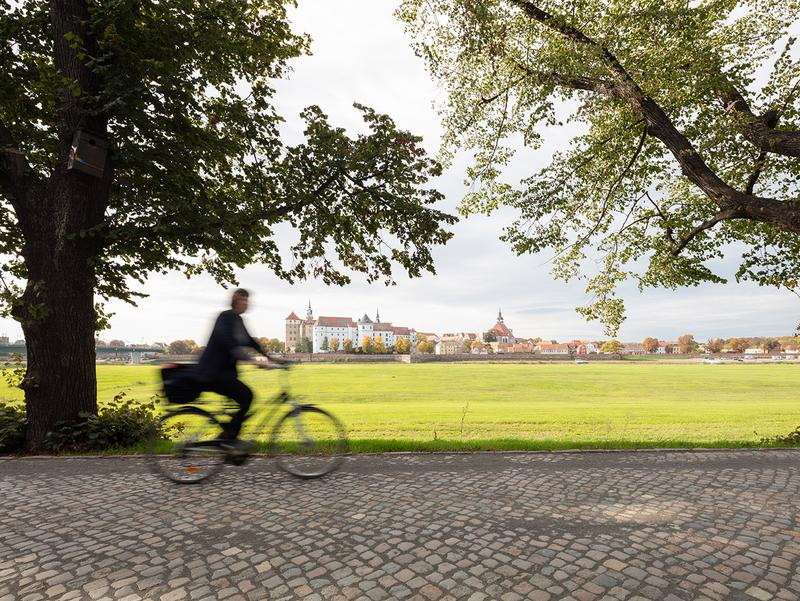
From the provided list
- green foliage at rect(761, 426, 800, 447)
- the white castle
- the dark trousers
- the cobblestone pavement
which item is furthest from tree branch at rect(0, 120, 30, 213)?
the white castle

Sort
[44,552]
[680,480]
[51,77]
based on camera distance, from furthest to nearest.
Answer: [51,77]
[680,480]
[44,552]

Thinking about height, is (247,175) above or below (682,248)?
above

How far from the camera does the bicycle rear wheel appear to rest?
214 inches

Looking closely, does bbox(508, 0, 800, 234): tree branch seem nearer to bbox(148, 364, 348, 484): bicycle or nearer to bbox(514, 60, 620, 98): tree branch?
bbox(514, 60, 620, 98): tree branch

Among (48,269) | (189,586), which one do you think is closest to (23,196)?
(48,269)

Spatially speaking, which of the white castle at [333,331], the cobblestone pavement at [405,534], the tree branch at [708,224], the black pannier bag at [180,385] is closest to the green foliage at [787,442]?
the cobblestone pavement at [405,534]

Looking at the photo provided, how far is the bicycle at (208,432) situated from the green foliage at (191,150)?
3.32 meters

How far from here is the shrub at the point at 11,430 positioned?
739 centimetres

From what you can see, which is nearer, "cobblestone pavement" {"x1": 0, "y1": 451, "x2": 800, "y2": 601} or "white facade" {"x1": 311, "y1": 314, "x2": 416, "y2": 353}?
"cobblestone pavement" {"x1": 0, "y1": 451, "x2": 800, "y2": 601}

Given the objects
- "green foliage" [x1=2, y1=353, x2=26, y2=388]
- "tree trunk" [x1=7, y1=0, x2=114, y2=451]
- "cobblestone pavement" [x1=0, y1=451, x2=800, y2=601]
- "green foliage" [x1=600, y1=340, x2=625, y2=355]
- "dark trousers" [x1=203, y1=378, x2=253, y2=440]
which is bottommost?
"green foliage" [x1=600, y1=340, x2=625, y2=355]

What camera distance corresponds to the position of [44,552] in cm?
366

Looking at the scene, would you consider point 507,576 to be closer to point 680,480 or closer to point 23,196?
point 680,480

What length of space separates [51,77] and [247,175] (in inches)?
143

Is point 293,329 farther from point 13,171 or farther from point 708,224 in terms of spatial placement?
point 708,224
